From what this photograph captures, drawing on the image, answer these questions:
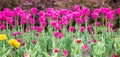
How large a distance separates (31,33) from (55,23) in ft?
2.13

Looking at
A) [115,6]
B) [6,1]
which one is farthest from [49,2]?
[115,6]

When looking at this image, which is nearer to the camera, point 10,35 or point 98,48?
point 98,48

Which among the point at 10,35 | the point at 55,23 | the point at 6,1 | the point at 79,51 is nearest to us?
the point at 79,51

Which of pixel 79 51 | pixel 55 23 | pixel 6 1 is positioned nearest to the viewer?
pixel 79 51

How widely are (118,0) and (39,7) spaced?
179 cm

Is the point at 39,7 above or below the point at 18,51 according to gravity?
below

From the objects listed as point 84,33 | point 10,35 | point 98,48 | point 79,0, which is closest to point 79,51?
point 98,48

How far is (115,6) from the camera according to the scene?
7277 millimetres

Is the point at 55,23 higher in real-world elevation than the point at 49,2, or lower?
higher

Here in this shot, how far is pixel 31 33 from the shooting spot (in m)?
4.89

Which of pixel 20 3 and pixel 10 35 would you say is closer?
pixel 10 35

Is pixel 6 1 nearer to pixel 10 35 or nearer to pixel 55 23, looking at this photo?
pixel 10 35

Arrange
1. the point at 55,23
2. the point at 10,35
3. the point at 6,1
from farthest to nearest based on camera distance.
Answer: the point at 6,1
the point at 10,35
the point at 55,23

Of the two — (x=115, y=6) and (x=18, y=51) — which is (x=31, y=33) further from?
(x=115, y=6)
